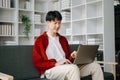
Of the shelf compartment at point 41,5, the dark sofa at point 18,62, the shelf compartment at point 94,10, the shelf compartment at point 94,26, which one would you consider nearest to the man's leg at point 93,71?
the dark sofa at point 18,62

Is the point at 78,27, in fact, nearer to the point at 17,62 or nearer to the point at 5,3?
the point at 5,3

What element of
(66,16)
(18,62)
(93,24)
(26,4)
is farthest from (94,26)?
(18,62)

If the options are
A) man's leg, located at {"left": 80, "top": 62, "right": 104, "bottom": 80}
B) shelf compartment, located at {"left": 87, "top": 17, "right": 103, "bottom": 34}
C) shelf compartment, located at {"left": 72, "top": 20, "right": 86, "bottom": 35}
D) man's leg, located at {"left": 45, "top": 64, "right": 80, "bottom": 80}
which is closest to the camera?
man's leg, located at {"left": 45, "top": 64, "right": 80, "bottom": 80}

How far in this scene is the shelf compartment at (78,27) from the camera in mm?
4672

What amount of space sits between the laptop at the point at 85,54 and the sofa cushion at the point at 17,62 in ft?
2.21

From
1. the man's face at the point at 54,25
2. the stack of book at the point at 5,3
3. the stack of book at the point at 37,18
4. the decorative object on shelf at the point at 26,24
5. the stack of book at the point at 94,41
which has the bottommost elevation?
the stack of book at the point at 94,41

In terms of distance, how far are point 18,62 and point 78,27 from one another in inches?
103

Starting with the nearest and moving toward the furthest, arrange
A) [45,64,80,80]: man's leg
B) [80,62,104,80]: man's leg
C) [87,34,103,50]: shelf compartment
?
[45,64,80,80]: man's leg → [80,62,104,80]: man's leg → [87,34,103,50]: shelf compartment

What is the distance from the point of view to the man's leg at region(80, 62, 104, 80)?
2.25 m

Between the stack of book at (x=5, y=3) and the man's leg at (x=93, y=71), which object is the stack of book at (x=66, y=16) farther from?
the man's leg at (x=93, y=71)

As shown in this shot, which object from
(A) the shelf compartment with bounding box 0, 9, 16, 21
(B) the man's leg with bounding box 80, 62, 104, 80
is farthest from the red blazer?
(A) the shelf compartment with bounding box 0, 9, 16, 21

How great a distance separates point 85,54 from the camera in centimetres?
219

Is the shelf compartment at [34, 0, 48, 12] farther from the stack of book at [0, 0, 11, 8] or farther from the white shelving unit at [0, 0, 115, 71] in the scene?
the stack of book at [0, 0, 11, 8]

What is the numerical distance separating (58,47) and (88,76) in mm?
555
